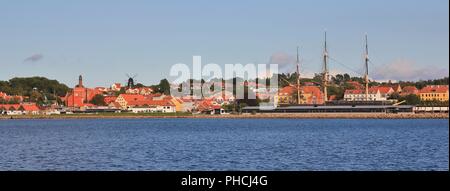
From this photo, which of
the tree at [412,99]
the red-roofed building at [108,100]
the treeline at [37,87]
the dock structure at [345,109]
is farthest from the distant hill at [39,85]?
the tree at [412,99]

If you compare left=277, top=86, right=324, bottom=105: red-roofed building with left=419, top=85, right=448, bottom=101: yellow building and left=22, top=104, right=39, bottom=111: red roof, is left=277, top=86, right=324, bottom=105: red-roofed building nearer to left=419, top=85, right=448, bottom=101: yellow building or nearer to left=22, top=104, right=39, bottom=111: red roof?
left=419, top=85, right=448, bottom=101: yellow building

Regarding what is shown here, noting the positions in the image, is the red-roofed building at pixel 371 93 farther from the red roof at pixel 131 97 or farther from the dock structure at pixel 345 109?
the red roof at pixel 131 97

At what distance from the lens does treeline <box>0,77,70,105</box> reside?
153 meters

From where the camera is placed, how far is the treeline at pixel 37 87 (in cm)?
15251

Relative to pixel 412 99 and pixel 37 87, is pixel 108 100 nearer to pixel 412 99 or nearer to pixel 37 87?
pixel 37 87

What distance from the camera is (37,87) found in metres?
160

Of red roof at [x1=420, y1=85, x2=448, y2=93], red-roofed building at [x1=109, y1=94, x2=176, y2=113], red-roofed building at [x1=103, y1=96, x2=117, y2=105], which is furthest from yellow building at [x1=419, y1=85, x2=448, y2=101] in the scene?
red-roofed building at [x1=103, y1=96, x2=117, y2=105]

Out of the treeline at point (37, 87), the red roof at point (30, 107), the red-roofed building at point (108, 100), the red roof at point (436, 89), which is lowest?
the red roof at point (30, 107)

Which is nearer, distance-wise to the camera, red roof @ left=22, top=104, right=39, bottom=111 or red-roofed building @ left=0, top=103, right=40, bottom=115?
red-roofed building @ left=0, top=103, right=40, bottom=115

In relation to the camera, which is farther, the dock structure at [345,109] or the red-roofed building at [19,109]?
the red-roofed building at [19,109]

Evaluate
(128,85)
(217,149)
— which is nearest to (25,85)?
(128,85)

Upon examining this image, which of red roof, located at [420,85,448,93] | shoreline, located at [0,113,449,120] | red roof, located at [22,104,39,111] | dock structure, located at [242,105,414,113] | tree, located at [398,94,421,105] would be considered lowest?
Answer: shoreline, located at [0,113,449,120]
